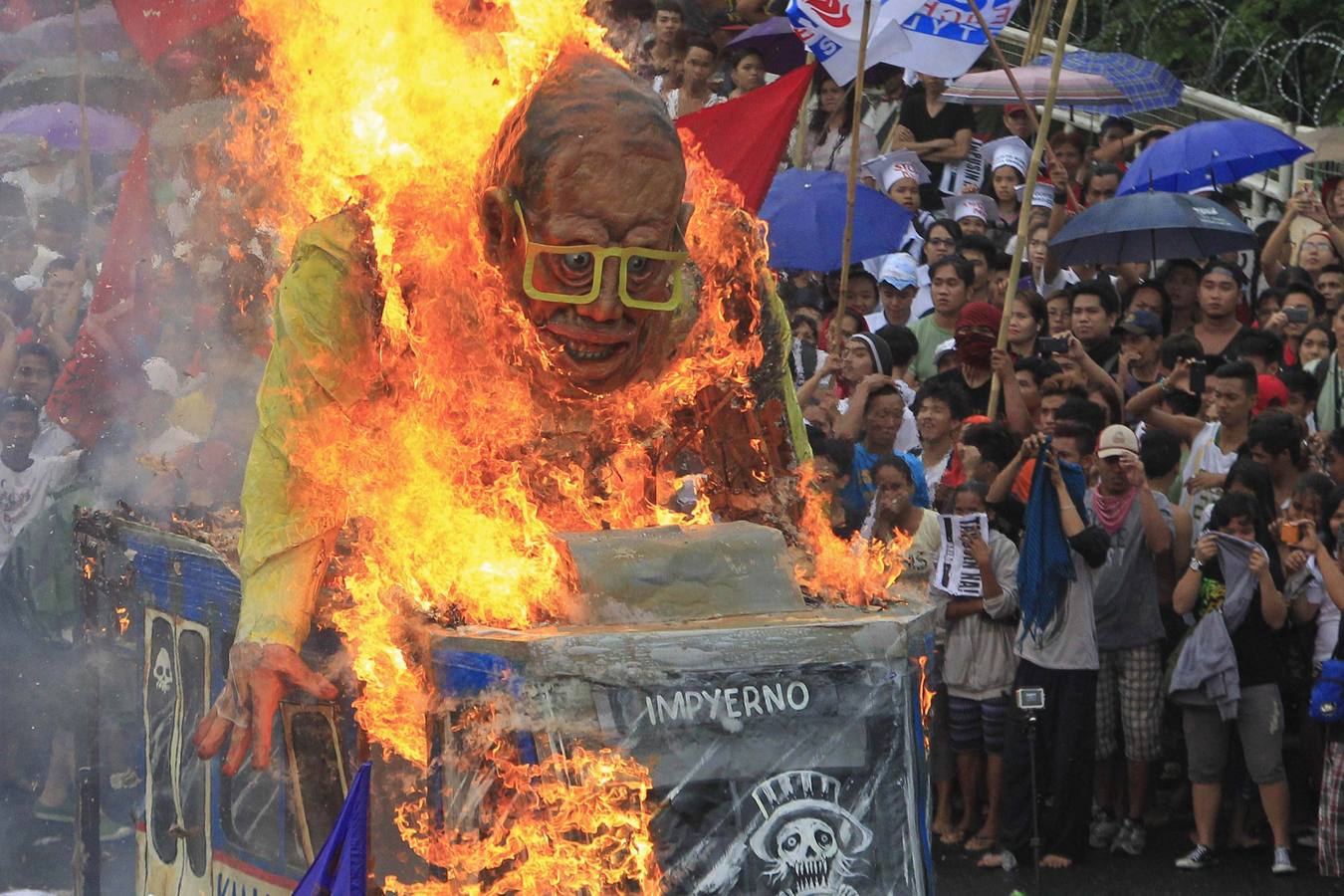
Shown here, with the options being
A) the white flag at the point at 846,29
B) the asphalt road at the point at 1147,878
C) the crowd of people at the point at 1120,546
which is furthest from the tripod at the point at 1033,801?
the white flag at the point at 846,29

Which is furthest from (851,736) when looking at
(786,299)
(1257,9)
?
(1257,9)

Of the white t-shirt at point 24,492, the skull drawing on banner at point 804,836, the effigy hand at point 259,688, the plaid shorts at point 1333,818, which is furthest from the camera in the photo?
the white t-shirt at point 24,492

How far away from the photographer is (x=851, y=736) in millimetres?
4281

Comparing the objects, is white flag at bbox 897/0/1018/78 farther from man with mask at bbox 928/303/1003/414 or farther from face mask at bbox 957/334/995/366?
face mask at bbox 957/334/995/366

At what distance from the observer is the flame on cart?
455 cm

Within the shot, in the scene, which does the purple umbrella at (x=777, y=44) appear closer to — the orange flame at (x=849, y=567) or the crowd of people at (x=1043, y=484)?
the crowd of people at (x=1043, y=484)

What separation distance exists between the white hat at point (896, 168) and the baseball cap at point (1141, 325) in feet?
9.29

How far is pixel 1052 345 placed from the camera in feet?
31.7

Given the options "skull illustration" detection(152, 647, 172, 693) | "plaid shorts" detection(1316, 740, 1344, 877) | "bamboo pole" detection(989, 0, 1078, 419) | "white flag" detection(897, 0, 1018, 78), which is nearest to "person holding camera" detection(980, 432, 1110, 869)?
"bamboo pole" detection(989, 0, 1078, 419)

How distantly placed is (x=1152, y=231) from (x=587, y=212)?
6401mm

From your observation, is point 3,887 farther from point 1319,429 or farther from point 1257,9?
point 1257,9

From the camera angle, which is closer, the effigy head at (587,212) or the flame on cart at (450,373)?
the flame on cart at (450,373)

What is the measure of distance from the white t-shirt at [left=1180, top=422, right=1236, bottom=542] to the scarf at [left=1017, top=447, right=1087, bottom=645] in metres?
0.65

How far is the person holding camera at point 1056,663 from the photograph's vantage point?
8445mm
